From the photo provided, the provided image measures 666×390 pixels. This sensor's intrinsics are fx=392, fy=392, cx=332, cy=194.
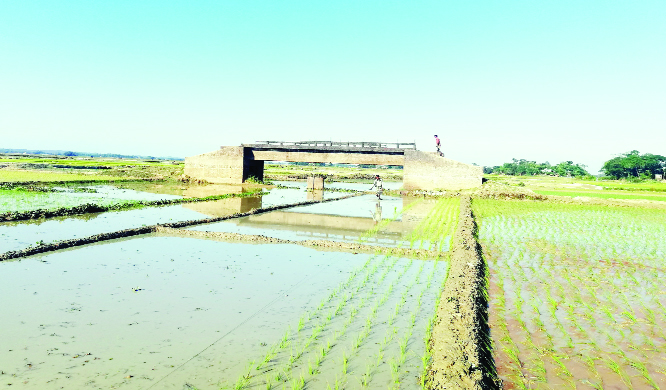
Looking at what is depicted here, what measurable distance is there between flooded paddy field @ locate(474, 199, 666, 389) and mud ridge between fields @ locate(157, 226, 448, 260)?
167cm

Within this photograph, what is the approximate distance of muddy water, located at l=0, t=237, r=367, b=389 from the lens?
387cm

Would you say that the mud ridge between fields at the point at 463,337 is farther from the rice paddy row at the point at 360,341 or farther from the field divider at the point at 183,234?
the field divider at the point at 183,234

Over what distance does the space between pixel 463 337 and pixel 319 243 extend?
5.99 metres

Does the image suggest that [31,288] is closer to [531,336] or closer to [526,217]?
[531,336]

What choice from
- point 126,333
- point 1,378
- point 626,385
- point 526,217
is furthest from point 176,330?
point 526,217

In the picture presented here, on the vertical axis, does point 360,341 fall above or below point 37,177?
below

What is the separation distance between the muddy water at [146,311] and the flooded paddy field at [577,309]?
9.46 ft

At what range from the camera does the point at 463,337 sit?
461 centimetres

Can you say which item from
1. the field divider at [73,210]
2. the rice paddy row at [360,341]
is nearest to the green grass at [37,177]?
the field divider at [73,210]

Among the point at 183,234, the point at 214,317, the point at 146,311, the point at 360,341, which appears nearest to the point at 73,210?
the point at 183,234

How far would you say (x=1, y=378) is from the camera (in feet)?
11.9

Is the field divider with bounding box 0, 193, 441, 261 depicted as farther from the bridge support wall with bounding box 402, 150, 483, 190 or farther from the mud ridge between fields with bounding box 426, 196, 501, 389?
the bridge support wall with bounding box 402, 150, 483, 190

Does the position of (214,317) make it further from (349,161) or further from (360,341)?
(349,161)

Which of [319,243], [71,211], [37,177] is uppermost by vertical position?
[37,177]
